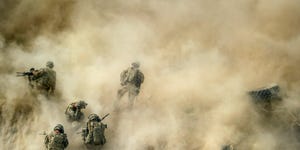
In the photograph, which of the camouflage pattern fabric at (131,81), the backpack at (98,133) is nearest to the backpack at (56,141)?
the backpack at (98,133)

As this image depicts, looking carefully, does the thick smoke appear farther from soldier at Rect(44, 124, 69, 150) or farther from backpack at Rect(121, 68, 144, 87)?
soldier at Rect(44, 124, 69, 150)

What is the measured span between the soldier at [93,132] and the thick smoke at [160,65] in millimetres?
1015

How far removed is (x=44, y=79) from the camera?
50.9 feet

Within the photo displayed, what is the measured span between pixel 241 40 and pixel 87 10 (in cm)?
727

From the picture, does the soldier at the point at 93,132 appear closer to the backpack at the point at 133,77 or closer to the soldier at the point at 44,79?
the backpack at the point at 133,77

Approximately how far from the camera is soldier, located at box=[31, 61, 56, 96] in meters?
15.5


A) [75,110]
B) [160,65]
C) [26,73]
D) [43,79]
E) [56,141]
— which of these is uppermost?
[160,65]

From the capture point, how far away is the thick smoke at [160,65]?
15492 mm

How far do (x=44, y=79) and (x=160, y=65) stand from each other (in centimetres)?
588

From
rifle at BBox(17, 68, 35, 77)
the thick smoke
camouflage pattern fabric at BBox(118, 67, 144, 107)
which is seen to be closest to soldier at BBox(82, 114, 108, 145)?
the thick smoke

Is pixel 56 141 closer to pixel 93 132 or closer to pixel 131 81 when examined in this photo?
pixel 93 132

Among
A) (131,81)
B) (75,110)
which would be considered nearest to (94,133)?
(75,110)

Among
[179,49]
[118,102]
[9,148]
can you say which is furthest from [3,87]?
[179,49]

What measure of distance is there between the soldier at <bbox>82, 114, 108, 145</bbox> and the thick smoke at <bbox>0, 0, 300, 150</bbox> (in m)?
1.01
